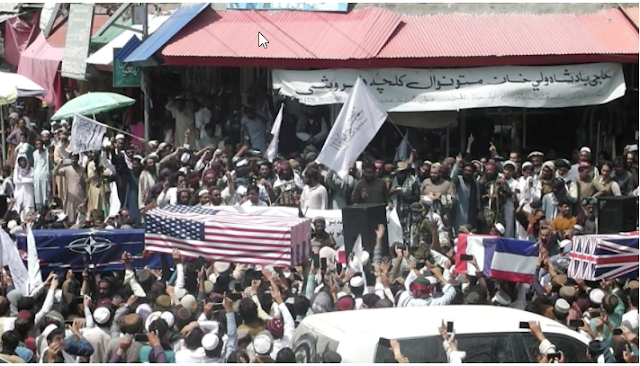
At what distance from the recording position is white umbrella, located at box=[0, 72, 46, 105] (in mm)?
16984

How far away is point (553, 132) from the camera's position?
60.7 feet

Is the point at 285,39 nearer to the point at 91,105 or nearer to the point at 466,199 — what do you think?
the point at 91,105

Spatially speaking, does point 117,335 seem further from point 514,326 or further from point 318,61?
point 318,61

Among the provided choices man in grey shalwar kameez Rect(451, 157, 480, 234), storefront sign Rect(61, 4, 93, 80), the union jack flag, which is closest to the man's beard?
man in grey shalwar kameez Rect(451, 157, 480, 234)

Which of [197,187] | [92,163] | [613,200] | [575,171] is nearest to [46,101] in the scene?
[92,163]

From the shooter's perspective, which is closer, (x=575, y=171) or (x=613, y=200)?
(x=613, y=200)

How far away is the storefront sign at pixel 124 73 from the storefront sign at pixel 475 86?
125 inches

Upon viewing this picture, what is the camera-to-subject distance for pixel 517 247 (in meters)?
10.2

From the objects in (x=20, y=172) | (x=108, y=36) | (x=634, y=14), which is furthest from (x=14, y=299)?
(x=108, y=36)

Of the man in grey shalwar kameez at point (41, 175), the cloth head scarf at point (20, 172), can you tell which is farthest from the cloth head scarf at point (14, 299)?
the cloth head scarf at point (20, 172)

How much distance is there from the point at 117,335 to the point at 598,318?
3563 mm

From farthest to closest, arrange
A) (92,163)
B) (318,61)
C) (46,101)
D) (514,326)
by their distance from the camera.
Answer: (46,101)
(318,61)
(92,163)
(514,326)

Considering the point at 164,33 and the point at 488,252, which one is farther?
the point at 164,33

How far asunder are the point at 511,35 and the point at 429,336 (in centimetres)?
1087
